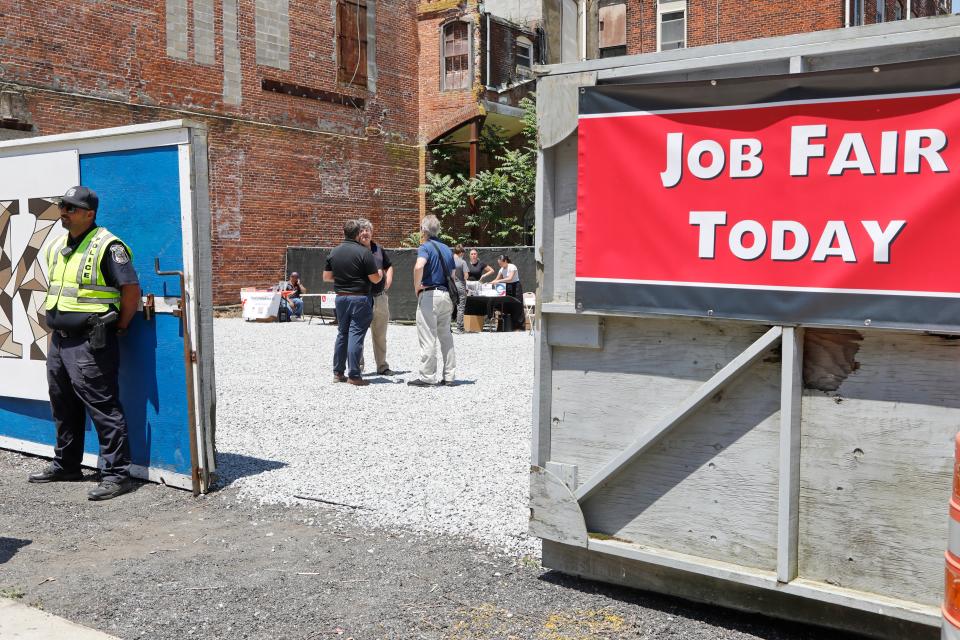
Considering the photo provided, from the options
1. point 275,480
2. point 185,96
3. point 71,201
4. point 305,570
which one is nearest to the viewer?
Answer: point 305,570

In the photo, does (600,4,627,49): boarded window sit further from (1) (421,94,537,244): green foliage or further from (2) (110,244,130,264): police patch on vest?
(2) (110,244,130,264): police patch on vest

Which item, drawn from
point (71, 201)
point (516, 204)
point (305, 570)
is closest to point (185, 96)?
point (516, 204)

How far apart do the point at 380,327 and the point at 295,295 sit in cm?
1315

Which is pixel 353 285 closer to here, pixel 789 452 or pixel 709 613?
pixel 709 613

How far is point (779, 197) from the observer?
148 inches

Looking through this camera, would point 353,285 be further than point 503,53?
No

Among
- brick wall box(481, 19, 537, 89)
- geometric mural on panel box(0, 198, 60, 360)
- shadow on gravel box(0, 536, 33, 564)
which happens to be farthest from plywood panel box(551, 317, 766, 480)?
brick wall box(481, 19, 537, 89)

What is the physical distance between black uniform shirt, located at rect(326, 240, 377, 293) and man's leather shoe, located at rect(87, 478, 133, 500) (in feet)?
15.6

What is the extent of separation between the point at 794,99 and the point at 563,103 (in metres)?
1.09

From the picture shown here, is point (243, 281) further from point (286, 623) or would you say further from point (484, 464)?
point (286, 623)

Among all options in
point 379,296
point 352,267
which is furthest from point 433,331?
point 352,267

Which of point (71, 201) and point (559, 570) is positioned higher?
point (71, 201)

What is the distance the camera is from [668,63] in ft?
13.3

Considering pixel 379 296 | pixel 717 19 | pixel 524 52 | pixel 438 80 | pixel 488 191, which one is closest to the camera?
pixel 379 296
